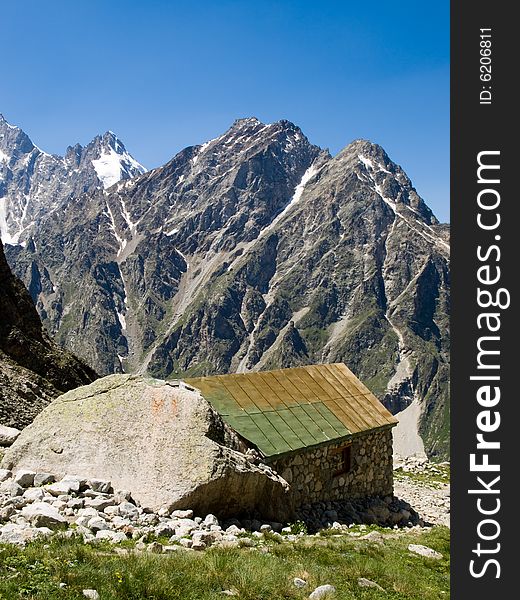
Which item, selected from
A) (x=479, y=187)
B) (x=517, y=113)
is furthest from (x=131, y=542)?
(x=517, y=113)

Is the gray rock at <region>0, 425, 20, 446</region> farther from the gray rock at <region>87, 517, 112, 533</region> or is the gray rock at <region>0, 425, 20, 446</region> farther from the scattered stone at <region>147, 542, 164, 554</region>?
the scattered stone at <region>147, 542, 164, 554</region>

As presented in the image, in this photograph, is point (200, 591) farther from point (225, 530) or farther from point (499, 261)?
point (499, 261)

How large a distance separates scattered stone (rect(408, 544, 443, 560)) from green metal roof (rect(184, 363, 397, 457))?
14.4ft

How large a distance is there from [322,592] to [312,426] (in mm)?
9924

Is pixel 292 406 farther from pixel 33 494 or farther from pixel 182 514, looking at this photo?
pixel 33 494

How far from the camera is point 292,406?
1878 centimetres

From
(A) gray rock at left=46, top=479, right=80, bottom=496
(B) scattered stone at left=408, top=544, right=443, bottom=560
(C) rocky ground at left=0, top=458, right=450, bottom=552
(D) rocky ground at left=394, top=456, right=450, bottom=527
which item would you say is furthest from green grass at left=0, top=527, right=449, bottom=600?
(D) rocky ground at left=394, top=456, right=450, bottom=527

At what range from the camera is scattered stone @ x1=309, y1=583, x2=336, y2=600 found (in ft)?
26.4

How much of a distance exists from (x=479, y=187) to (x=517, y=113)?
4.17 ft

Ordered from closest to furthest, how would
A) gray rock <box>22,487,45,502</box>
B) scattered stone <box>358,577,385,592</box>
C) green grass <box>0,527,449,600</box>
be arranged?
1. green grass <box>0,527,449,600</box>
2. scattered stone <box>358,577,385,592</box>
3. gray rock <box>22,487,45,502</box>

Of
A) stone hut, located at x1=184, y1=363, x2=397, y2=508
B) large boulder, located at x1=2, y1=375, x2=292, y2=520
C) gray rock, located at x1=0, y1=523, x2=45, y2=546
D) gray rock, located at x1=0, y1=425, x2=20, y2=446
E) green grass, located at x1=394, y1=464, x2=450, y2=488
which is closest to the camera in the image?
gray rock, located at x1=0, y1=523, x2=45, y2=546

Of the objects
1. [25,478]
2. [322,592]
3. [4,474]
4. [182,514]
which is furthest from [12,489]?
[322,592]

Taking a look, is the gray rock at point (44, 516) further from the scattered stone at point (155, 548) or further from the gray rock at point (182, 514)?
the gray rock at point (182, 514)

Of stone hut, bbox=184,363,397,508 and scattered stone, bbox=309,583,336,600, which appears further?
stone hut, bbox=184,363,397,508
